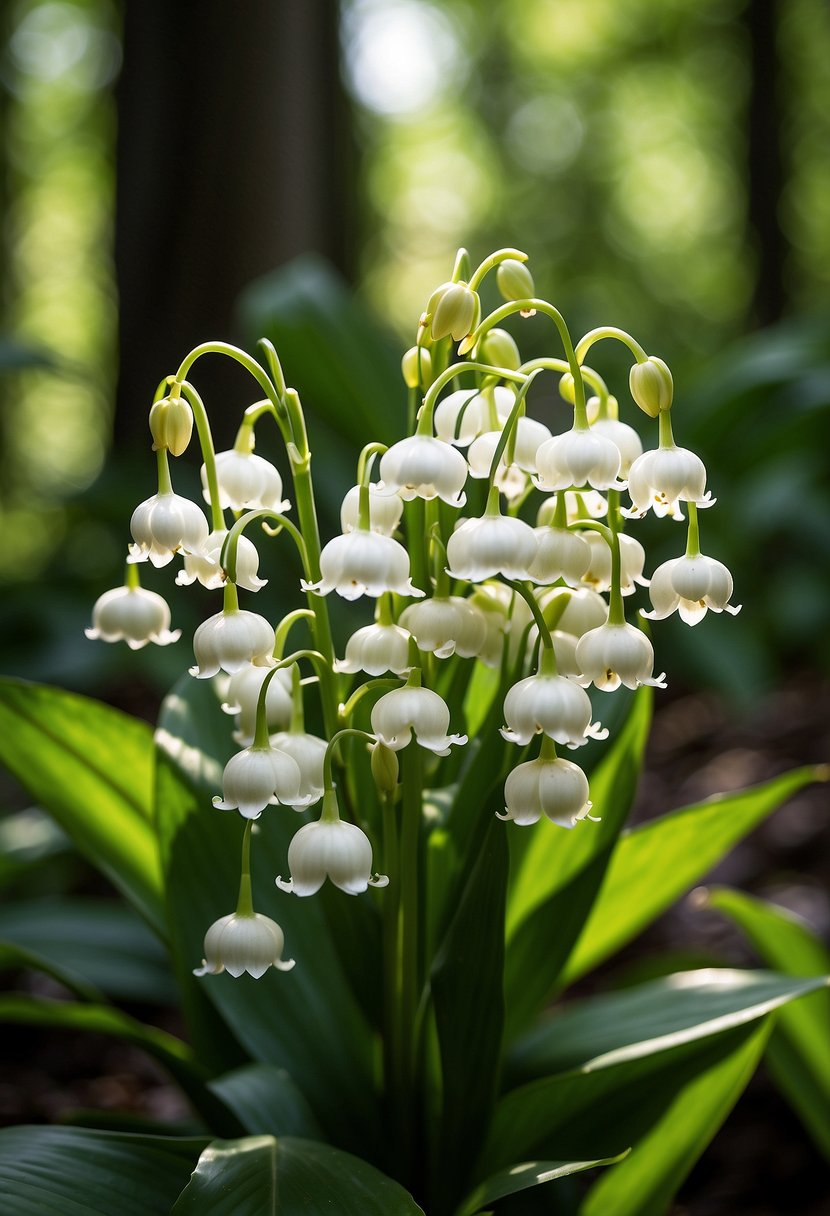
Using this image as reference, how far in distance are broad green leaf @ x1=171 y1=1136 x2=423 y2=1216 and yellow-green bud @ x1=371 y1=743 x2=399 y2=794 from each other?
1.13 ft

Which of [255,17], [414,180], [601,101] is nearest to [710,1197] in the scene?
[255,17]

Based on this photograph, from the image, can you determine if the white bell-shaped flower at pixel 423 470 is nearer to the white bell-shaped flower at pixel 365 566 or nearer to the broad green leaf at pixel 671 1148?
the white bell-shaped flower at pixel 365 566

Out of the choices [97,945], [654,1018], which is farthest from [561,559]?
[97,945]

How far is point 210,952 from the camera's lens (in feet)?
3.01

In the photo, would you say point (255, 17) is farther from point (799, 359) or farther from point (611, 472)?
point (611, 472)

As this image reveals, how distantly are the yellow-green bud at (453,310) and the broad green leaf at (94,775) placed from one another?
0.62m

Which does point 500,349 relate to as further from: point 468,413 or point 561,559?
point 561,559

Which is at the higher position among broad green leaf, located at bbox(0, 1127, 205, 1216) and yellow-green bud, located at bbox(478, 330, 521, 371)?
yellow-green bud, located at bbox(478, 330, 521, 371)

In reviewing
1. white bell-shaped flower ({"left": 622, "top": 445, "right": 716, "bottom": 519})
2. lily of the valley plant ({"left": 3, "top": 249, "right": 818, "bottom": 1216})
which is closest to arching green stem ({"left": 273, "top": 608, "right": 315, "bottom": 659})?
lily of the valley plant ({"left": 3, "top": 249, "right": 818, "bottom": 1216})

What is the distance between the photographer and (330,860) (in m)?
0.88

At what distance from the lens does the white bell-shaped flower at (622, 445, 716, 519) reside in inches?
35.1

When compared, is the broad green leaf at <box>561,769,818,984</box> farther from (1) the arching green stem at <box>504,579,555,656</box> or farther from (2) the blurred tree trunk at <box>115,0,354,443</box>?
(2) the blurred tree trunk at <box>115,0,354,443</box>

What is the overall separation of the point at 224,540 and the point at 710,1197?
4.25 feet

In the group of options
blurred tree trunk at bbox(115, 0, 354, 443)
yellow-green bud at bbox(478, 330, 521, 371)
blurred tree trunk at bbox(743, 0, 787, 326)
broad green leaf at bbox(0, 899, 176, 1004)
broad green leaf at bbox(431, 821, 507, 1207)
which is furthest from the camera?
blurred tree trunk at bbox(743, 0, 787, 326)
